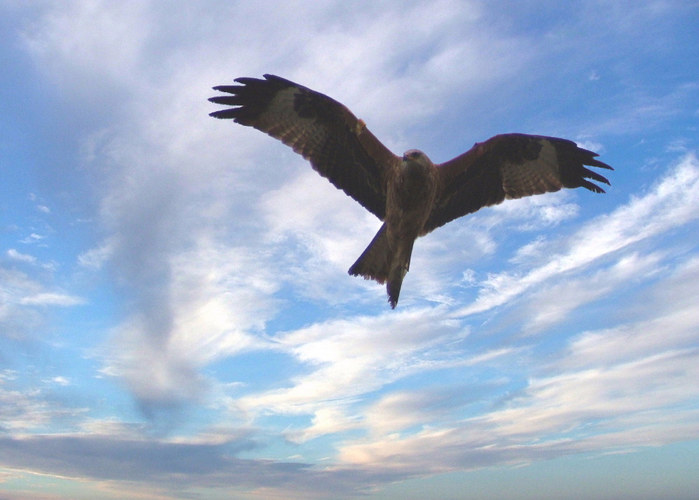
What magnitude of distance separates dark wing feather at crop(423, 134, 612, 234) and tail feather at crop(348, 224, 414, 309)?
890mm

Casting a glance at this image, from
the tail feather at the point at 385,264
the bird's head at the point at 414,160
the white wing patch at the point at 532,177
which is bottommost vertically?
the tail feather at the point at 385,264

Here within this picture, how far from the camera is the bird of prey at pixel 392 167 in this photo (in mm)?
8156

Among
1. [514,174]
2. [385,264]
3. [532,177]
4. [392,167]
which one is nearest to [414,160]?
[392,167]

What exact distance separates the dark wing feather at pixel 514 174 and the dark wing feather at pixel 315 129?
122 centimetres

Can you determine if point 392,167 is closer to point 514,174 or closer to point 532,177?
point 514,174

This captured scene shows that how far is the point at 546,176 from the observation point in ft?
30.9

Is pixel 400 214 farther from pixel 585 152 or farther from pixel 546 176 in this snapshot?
pixel 585 152

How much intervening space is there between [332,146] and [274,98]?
1204 mm

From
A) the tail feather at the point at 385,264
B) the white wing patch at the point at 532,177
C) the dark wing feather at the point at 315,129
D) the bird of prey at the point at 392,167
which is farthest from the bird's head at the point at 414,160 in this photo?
the white wing patch at the point at 532,177

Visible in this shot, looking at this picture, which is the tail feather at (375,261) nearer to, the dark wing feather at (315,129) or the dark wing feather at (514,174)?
the dark wing feather at (315,129)

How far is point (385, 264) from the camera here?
870 centimetres

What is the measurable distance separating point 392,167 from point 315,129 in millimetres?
1421

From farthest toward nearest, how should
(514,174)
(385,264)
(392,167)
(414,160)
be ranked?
(514,174)
(385,264)
(392,167)
(414,160)

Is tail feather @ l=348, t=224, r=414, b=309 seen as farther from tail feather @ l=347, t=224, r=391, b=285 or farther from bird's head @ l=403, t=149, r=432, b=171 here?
bird's head @ l=403, t=149, r=432, b=171
